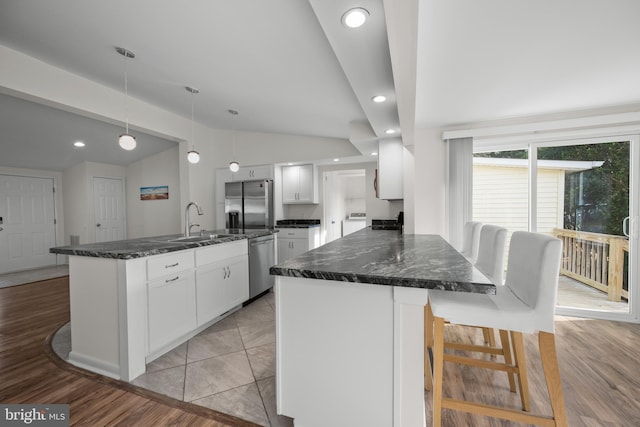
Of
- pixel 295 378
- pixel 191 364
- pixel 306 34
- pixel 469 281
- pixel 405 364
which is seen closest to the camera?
pixel 469 281

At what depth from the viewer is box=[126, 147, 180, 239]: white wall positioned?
5.79 meters

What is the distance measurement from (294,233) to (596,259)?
4027mm

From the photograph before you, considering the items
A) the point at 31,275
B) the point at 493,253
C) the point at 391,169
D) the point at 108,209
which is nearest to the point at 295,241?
the point at 391,169

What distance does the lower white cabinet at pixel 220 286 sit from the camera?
2502mm

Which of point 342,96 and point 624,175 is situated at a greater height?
point 342,96

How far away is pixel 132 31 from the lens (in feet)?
7.16

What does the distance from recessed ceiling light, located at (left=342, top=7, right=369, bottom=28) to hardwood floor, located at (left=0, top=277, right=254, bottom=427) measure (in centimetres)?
221

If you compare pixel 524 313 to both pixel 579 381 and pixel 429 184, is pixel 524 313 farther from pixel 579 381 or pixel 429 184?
pixel 429 184

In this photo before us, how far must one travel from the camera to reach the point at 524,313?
1.24m

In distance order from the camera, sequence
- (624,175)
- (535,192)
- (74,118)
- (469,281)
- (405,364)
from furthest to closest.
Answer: (74,118), (535,192), (624,175), (405,364), (469,281)

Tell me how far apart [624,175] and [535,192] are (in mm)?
789

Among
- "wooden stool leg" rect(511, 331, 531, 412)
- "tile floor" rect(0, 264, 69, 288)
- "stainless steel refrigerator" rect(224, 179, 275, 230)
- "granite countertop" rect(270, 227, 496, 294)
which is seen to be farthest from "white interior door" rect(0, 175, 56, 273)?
"wooden stool leg" rect(511, 331, 531, 412)

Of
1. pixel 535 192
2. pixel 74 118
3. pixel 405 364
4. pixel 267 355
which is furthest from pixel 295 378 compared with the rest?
pixel 74 118

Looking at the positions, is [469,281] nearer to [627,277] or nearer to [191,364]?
[191,364]
